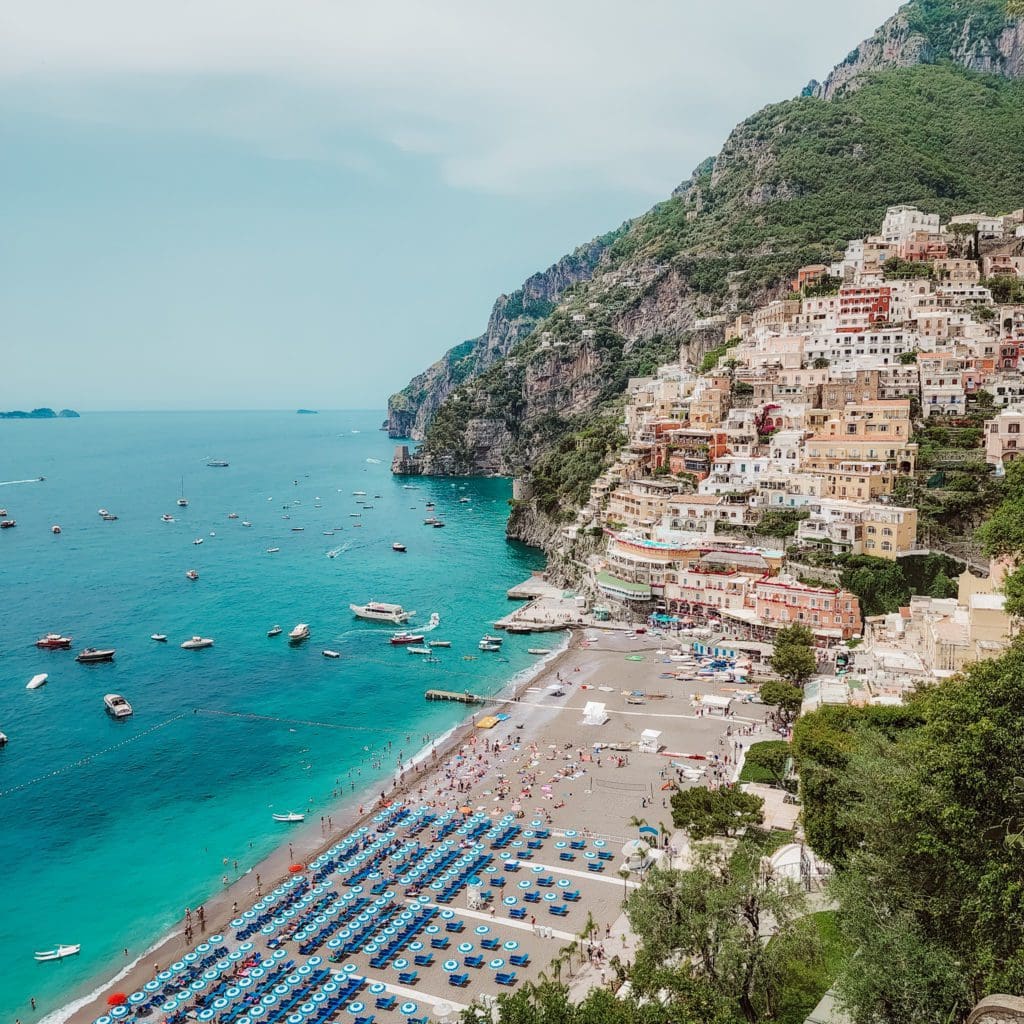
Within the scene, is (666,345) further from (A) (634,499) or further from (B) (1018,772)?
(B) (1018,772)

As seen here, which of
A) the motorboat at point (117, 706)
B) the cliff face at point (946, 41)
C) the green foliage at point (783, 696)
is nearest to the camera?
the green foliage at point (783, 696)

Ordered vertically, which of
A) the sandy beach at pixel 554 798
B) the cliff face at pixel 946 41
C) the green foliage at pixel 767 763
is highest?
the cliff face at pixel 946 41

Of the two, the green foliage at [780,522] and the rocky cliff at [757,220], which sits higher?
the rocky cliff at [757,220]

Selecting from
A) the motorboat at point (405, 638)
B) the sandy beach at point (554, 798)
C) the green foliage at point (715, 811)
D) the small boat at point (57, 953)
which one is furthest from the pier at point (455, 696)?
A: the small boat at point (57, 953)

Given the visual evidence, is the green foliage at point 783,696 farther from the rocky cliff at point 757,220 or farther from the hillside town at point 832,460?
the rocky cliff at point 757,220

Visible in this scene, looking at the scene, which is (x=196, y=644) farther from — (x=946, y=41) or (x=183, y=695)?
Answer: (x=946, y=41)

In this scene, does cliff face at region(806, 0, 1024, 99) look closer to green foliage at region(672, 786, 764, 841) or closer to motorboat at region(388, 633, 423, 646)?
motorboat at region(388, 633, 423, 646)

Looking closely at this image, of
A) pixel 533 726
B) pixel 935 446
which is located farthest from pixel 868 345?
pixel 533 726

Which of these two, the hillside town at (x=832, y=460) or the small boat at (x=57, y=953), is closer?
the small boat at (x=57, y=953)
